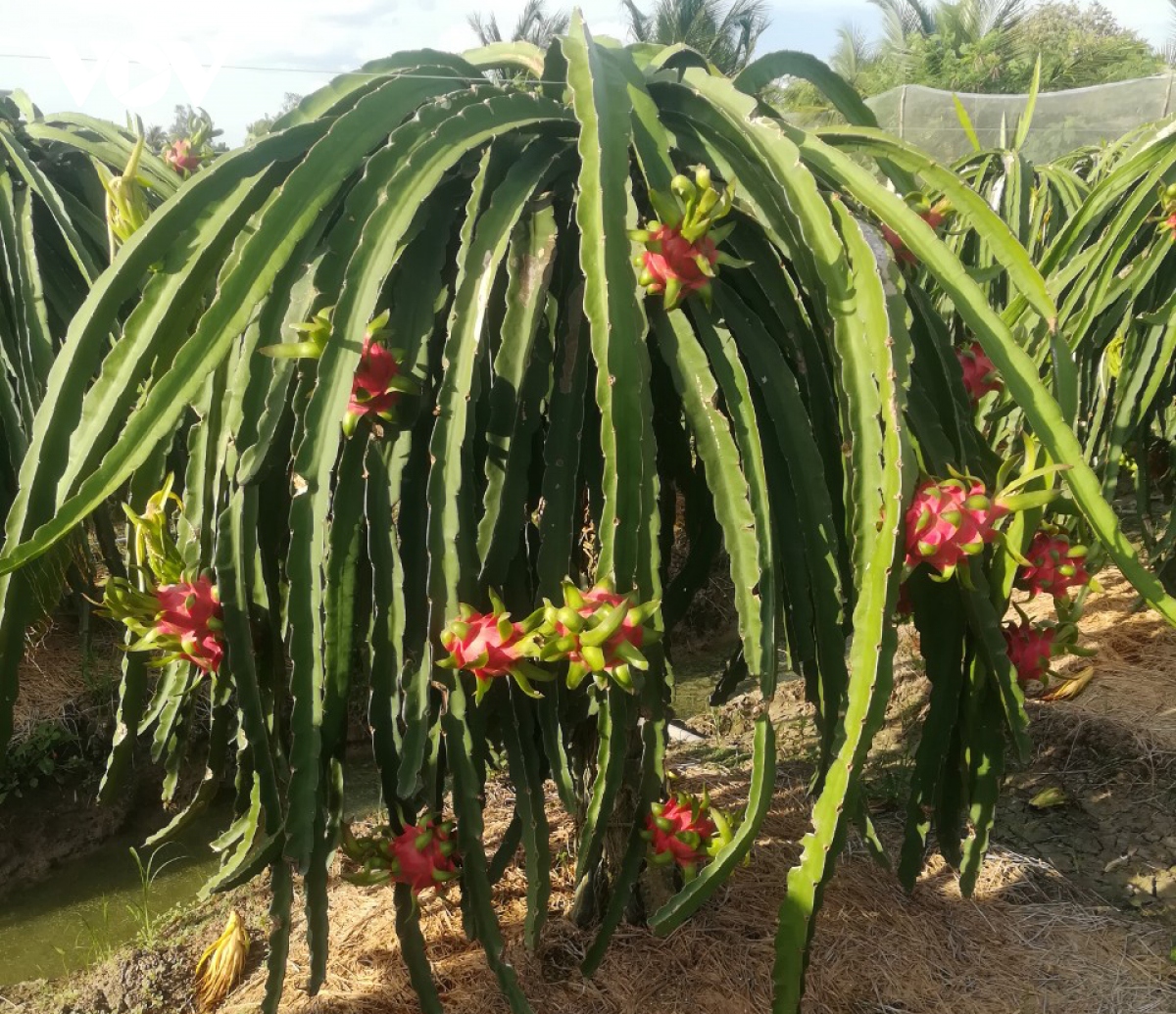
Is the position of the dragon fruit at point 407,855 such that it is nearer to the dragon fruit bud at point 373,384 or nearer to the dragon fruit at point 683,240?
the dragon fruit bud at point 373,384

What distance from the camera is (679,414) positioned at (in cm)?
130

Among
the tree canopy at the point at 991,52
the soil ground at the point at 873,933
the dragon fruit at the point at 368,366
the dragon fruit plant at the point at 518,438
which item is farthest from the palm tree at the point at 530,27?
the tree canopy at the point at 991,52

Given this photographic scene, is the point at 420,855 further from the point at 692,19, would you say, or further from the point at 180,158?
the point at 692,19

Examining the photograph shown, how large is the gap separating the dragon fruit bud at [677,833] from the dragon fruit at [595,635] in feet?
1.13

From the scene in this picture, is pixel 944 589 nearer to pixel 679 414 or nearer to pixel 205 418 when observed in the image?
pixel 679 414

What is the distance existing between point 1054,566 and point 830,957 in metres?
0.90

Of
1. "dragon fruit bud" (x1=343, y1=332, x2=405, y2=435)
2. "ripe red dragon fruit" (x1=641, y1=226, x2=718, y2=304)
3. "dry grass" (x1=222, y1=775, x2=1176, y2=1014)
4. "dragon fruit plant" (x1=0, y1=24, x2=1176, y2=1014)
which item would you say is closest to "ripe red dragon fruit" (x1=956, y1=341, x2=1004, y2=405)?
"dragon fruit plant" (x1=0, y1=24, x2=1176, y2=1014)

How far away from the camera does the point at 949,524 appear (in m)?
0.93

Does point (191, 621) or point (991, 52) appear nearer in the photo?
point (191, 621)

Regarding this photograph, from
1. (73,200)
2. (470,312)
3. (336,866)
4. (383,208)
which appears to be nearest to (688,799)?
(470,312)

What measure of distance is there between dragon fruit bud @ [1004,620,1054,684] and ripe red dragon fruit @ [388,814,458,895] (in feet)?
2.54

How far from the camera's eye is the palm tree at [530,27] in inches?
44.8

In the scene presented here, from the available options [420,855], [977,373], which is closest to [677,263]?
[977,373]

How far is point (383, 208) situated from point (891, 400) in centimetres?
56
